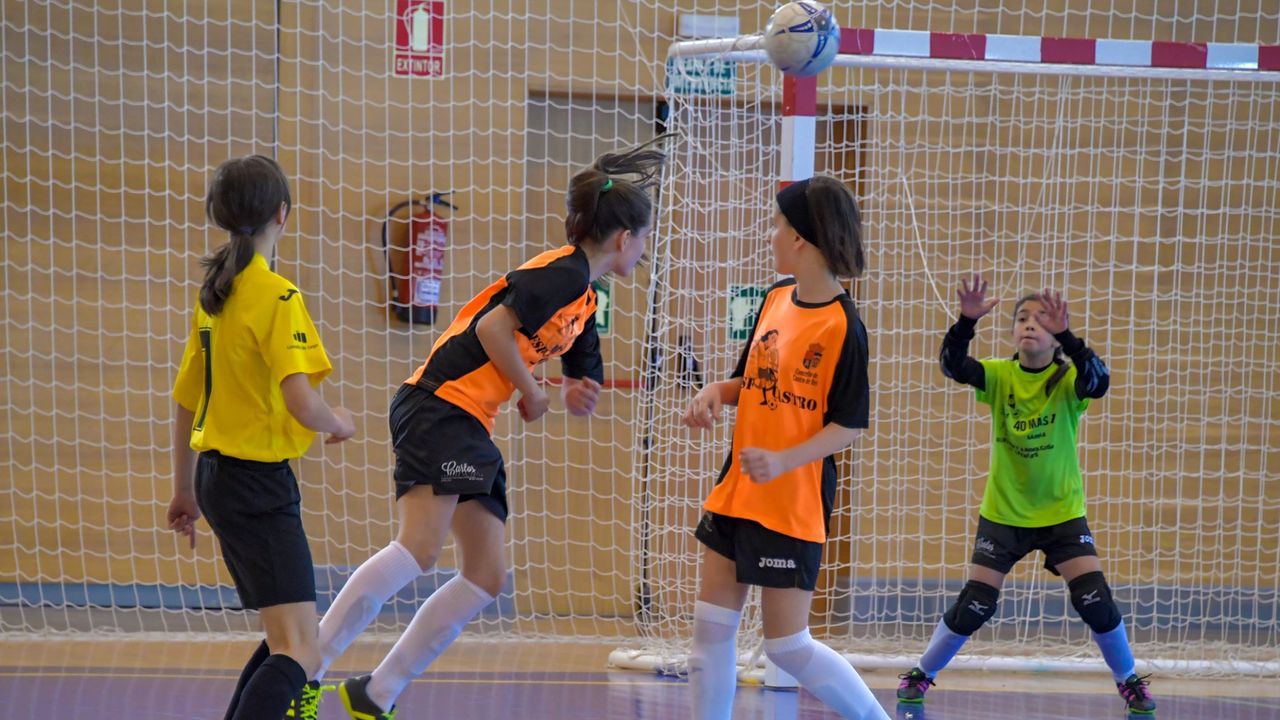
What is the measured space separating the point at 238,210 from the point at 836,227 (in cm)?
124

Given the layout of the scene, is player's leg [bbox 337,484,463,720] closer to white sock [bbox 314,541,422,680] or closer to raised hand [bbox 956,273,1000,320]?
white sock [bbox 314,541,422,680]

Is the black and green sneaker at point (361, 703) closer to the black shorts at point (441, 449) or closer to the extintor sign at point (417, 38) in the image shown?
the black shorts at point (441, 449)

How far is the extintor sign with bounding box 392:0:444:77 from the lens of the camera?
17.9ft

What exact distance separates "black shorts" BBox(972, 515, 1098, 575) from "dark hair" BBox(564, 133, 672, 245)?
1.71 metres

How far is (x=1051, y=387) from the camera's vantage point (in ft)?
13.0

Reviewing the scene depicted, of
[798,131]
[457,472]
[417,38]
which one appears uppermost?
[417,38]

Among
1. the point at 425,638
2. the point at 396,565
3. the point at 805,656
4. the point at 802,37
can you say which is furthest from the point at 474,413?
the point at 802,37

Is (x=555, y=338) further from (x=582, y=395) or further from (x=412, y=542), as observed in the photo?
(x=412, y=542)

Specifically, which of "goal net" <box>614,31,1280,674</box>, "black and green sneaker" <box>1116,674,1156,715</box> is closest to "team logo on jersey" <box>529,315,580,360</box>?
"black and green sneaker" <box>1116,674,1156,715</box>

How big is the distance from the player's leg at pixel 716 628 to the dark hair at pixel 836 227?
0.59 m

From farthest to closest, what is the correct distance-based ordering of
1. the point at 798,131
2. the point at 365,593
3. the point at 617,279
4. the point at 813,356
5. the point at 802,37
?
1. the point at 617,279
2. the point at 798,131
3. the point at 802,37
4. the point at 365,593
5. the point at 813,356

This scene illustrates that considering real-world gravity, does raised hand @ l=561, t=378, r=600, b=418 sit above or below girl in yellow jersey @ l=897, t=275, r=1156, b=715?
above

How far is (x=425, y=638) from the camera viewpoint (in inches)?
116

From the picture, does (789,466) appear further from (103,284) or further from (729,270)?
(103,284)
